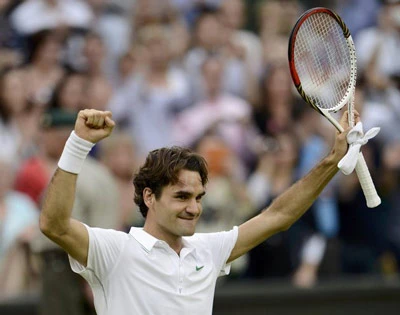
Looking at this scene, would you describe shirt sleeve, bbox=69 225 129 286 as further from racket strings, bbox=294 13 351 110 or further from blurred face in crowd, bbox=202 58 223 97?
blurred face in crowd, bbox=202 58 223 97

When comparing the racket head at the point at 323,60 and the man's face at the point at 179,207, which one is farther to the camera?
the racket head at the point at 323,60

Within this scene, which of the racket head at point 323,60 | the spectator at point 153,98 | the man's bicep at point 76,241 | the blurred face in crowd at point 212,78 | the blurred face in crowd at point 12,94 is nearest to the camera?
the man's bicep at point 76,241

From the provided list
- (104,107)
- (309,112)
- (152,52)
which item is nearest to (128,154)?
(104,107)

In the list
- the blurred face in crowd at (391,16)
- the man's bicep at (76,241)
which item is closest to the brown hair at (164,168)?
the man's bicep at (76,241)

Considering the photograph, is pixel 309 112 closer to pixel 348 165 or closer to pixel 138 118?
pixel 138 118

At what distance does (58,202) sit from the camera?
493cm

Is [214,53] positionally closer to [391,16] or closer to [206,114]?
[206,114]

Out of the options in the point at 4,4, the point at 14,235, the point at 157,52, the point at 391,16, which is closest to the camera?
the point at 14,235

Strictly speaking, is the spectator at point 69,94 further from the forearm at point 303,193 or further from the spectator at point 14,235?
the forearm at point 303,193

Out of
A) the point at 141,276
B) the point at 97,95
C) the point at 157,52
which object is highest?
the point at 157,52

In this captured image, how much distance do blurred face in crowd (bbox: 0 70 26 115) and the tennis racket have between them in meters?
4.46

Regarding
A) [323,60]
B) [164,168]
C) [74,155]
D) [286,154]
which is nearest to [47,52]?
[286,154]

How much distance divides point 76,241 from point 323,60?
7.73 feet

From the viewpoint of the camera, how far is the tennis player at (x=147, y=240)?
4.96m
